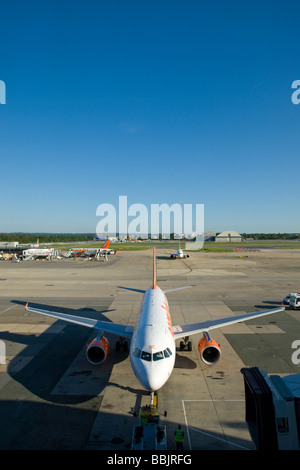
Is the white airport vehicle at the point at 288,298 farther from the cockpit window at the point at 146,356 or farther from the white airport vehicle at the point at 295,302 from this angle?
the cockpit window at the point at 146,356

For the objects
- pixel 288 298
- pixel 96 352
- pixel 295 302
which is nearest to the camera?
pixel 96 352

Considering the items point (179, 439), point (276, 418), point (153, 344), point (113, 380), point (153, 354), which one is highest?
point (153, 344)

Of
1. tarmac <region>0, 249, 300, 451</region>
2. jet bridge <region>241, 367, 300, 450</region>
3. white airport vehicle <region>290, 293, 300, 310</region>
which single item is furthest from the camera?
white airport vehicle <region>290, 293, 300, 310</region>

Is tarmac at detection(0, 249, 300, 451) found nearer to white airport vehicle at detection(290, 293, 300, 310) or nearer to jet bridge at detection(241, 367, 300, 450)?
white airport vehicle at detection(290, 293, 300, 310)

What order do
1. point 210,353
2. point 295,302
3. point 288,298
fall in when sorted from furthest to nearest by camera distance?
point 288,298 → point 295,302 → point 210,353

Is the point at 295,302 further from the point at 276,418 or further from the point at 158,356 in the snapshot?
the point at 276,418

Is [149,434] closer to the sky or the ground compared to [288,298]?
closer to the sky

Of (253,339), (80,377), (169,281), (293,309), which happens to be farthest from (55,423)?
(169,281)

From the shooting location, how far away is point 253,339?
22062 mm

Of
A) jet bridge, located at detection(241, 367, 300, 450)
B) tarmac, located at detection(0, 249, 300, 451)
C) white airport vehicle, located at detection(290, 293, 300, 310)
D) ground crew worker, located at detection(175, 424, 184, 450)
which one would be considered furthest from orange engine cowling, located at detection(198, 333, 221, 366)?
white airport vehicle, located at detection(290, 293, 300, 310)

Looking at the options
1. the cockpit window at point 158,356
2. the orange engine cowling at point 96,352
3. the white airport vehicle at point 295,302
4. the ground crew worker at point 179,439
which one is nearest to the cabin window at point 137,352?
the cockpit window at point 158,356

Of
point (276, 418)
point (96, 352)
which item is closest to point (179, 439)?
point (276, 418)
